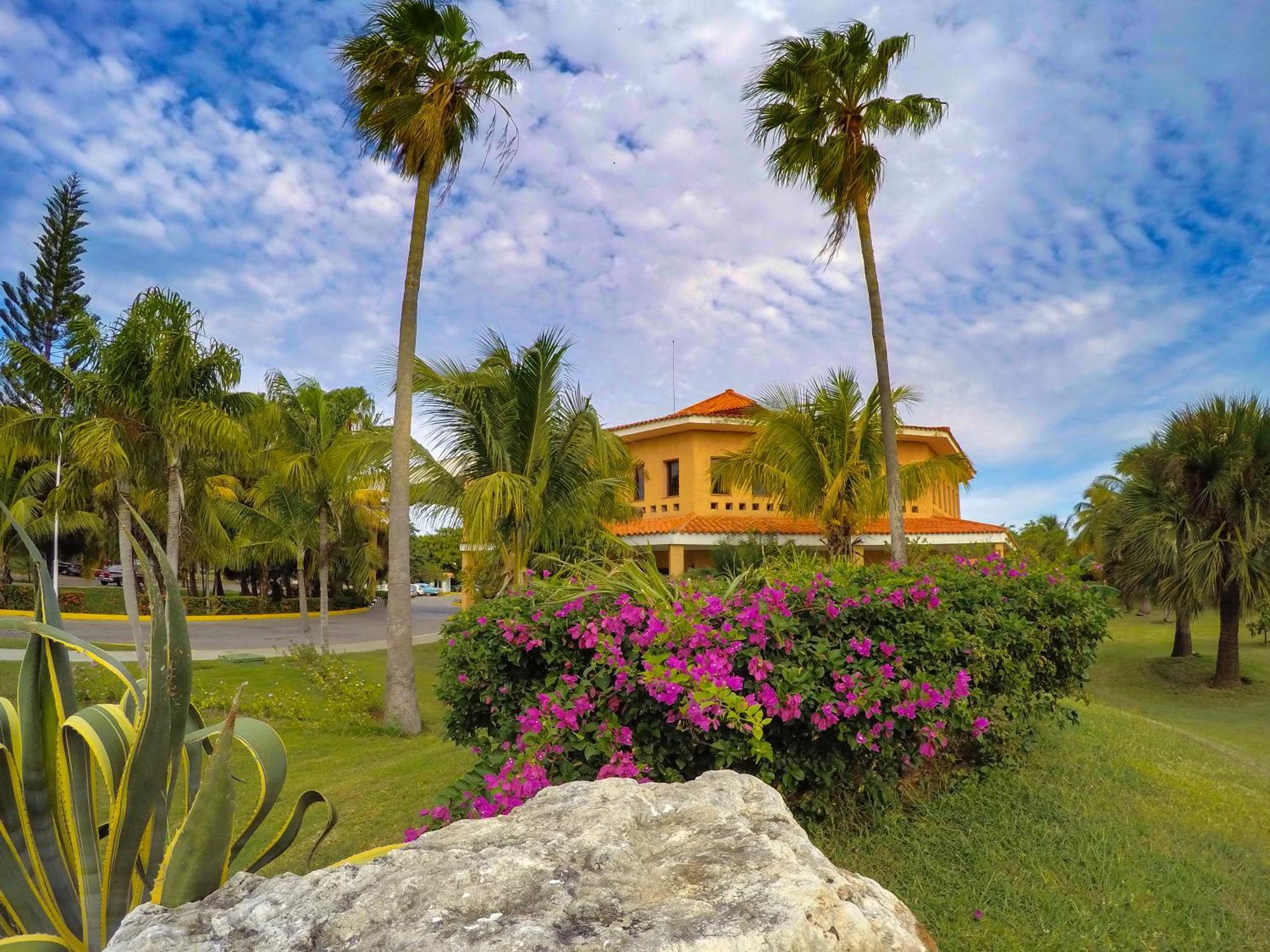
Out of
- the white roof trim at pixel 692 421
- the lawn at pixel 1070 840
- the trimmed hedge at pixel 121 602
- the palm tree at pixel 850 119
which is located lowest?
the trimmed hedge at pixel 121 602

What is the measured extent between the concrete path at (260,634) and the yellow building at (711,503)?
6.11 metres

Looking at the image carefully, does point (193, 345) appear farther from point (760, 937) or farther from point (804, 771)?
point (760, 937)

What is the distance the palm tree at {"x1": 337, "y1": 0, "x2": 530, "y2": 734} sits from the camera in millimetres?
11336

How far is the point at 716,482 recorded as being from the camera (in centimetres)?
2050

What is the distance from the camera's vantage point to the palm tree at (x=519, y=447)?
39.4 feet

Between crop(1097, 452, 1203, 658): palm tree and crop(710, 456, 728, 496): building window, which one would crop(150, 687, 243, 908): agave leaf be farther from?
crop(1097, 452, 1203, 658): palm tree

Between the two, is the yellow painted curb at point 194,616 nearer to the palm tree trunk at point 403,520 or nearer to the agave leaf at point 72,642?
the palm tree trunk at point 403,520

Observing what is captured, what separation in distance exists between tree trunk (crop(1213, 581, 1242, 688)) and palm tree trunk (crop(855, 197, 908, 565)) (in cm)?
884

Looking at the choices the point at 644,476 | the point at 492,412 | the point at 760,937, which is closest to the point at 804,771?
the point at 760,937

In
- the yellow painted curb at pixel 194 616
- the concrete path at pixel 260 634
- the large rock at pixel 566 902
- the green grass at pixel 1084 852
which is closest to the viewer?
the large rock at pixel 566 902

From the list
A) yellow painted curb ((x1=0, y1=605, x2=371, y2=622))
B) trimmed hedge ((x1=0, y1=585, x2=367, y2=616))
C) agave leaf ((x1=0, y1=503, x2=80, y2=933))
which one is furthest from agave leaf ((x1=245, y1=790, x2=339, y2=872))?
trimmed hedge ((x1=0, y1=585, x2=367, y2=616))

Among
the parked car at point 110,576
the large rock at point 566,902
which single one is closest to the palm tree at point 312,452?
the large rock at point 566,902

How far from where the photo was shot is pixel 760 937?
53.1 inches

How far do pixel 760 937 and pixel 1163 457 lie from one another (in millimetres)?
18789
